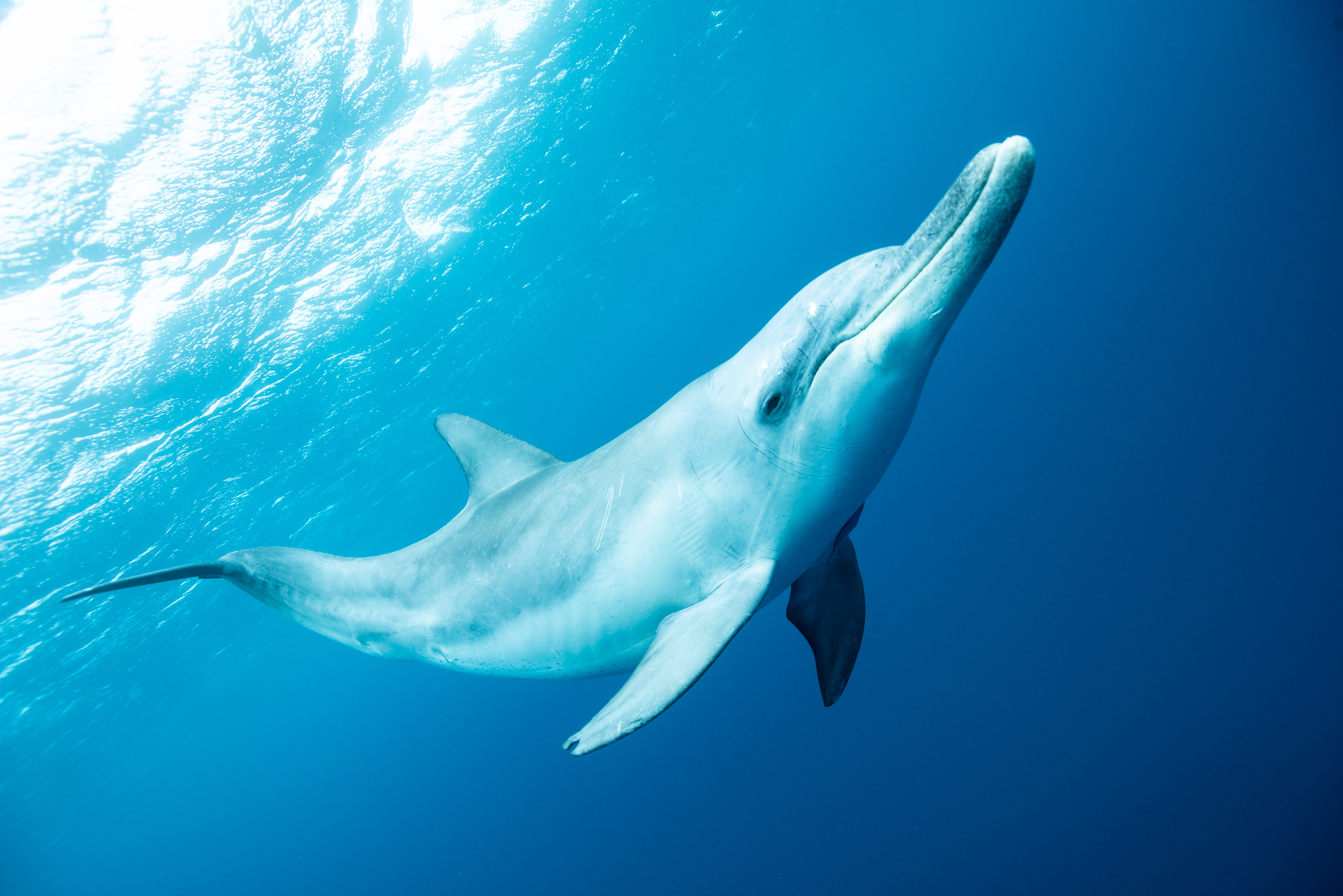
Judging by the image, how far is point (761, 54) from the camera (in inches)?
738

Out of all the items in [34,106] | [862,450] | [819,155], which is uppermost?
[819,155]

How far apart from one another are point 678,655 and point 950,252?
1636 mm

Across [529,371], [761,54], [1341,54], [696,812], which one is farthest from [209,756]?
[1341,54]

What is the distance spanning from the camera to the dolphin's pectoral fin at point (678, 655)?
202cm

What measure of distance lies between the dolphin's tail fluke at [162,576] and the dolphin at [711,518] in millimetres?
30

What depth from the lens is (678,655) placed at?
2.29 meters

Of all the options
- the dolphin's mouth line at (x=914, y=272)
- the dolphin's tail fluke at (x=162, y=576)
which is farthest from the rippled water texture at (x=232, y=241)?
the dolphin's mouth line at (x=914, y=272)

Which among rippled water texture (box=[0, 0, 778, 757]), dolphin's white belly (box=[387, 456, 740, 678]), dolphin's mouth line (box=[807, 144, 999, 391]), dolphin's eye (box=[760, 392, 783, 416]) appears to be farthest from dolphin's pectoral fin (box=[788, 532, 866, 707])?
rippled water texture (box=[0, 0, 778, 757])

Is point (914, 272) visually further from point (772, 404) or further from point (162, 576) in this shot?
point (162, 576)

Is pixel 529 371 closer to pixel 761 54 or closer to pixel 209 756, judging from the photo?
pixel 761 54

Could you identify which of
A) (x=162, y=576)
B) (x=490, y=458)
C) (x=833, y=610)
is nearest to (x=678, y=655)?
(x=833, y=610)

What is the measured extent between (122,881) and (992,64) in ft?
248

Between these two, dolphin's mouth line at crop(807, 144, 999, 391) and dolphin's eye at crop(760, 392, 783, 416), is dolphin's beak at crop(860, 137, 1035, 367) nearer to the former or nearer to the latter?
dolphin's mouth line at crop(807, 144, 999, 391)

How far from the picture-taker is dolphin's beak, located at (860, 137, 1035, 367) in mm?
1833
